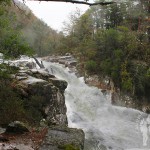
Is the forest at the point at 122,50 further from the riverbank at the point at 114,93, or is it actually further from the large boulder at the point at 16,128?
the large boulder at the point at 16,128

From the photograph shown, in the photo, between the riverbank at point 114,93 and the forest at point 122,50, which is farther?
the forest at point 122,50

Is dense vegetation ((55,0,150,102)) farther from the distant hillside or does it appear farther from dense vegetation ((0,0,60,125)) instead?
the distant hillside

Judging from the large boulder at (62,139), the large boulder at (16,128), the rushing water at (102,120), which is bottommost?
the rushing water at (102,120)

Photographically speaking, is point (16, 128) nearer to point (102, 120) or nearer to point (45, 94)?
point (45, 94)

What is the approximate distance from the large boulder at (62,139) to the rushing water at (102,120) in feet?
14.6

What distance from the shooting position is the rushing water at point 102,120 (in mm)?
15341

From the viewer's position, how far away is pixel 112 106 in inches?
822

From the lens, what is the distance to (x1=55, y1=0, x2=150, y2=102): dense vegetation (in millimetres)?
22844

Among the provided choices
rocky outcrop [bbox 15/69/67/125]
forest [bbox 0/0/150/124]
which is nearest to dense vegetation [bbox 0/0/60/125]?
rocky outcrop [bbox 15/69/67/125]

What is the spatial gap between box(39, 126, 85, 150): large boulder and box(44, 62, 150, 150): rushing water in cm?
445

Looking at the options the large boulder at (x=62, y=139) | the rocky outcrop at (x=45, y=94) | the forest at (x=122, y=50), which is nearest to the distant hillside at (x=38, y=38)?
the forest at (x=122, y=50)

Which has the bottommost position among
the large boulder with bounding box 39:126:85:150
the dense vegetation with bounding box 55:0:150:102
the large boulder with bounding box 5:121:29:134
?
the large boulder with bounding box 39:126:85:150

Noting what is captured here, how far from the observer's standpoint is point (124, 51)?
24422 mm

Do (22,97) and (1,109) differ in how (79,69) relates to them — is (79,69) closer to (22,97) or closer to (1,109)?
Result: (22,97)
